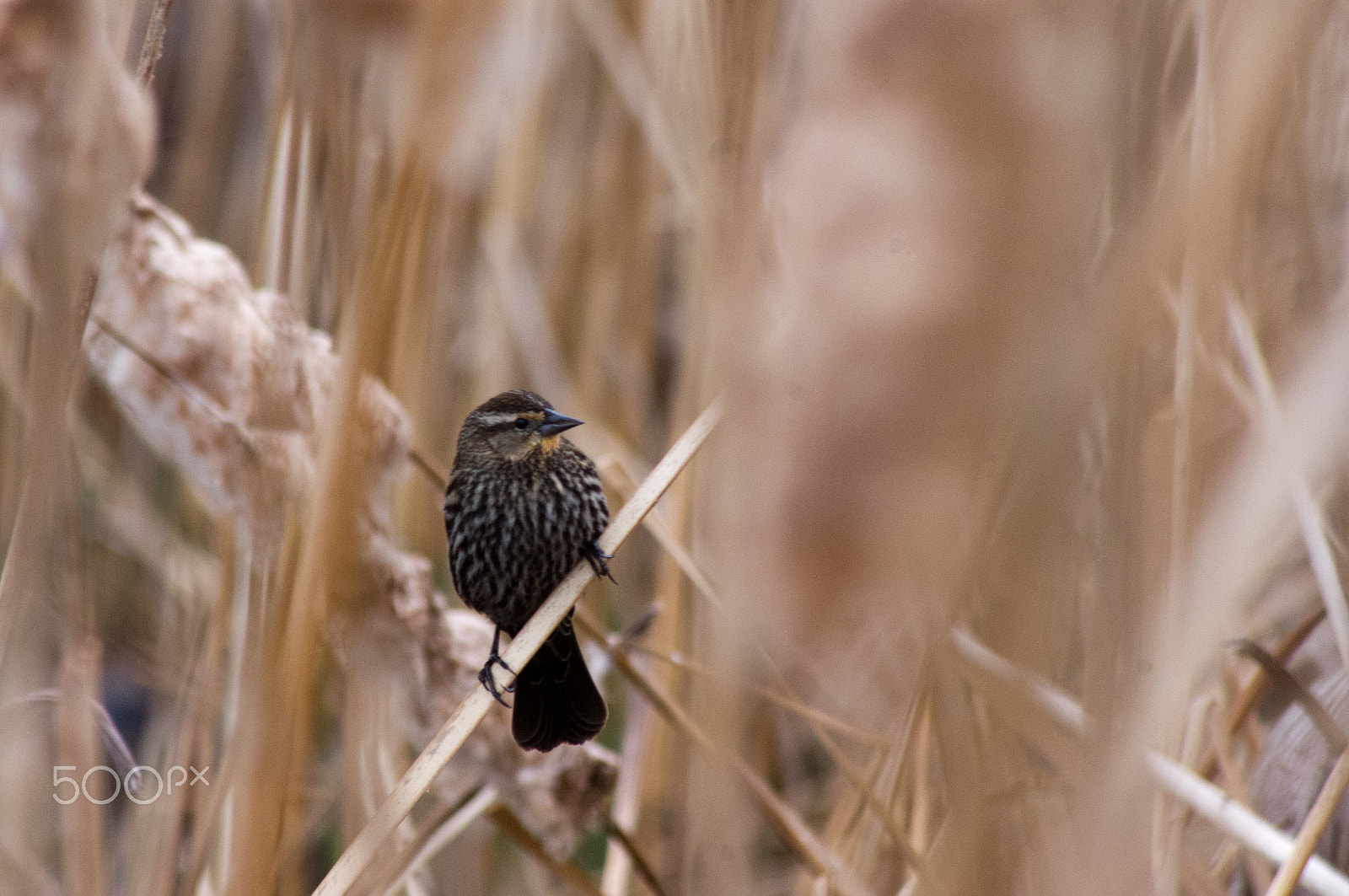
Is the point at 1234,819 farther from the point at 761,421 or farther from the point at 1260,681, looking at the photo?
the point at 761,421

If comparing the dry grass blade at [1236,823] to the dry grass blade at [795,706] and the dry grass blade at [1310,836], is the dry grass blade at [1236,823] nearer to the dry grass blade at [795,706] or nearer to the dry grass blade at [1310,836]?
the dry grass blade at [1310,836]

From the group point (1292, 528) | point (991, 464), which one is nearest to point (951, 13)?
point (991, 464)

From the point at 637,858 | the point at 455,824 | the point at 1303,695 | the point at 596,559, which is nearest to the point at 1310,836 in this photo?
the point at 1303,695

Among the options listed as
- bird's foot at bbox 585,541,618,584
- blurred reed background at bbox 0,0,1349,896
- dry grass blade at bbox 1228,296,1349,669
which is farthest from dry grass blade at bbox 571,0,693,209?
dry grass blade at bbox 1228,296,1349,669

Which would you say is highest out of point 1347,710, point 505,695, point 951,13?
point 951,13

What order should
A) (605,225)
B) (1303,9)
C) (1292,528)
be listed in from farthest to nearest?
1. (605,225)
2. (1292,528)
3. (1303,9)

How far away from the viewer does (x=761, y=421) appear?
2.42ft

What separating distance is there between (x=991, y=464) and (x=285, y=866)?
121 cm

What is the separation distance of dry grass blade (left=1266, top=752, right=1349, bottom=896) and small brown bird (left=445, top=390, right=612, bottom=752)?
875 mm

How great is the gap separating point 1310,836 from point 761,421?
873mm

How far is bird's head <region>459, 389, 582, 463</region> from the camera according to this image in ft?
6.15

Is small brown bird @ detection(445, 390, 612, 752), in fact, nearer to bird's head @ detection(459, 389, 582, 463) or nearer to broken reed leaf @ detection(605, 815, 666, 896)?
bird's head @ detection(459, 389, 582, 463)

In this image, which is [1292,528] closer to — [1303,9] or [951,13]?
[1303,9]

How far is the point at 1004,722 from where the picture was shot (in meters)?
0.88
